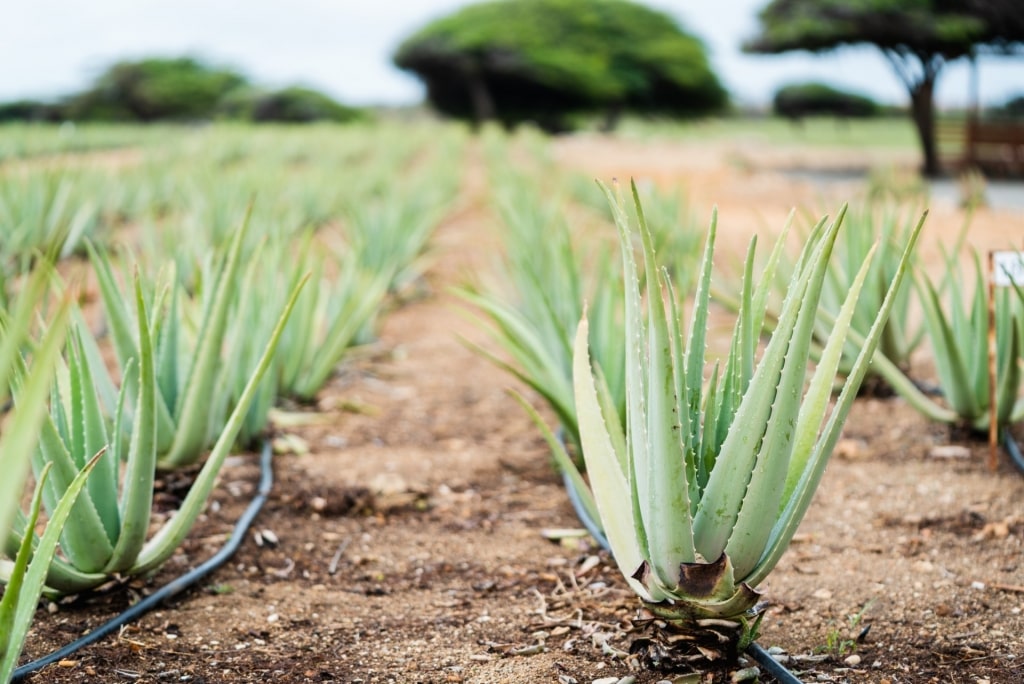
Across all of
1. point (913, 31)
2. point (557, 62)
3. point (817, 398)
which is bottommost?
point (817, 398)

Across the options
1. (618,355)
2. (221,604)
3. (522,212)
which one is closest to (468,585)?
(221,604)

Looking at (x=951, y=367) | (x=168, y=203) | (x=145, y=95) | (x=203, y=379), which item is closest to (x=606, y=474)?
(x=203, y=379)

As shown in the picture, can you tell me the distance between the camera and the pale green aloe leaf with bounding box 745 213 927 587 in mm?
1222

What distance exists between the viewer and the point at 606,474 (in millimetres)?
1424

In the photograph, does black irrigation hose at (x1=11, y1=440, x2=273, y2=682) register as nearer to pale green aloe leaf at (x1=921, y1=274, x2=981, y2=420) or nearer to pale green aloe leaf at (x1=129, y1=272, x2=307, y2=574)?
pale green aloe leaf at (x1=129, y1=272, x2=307, y2=574)

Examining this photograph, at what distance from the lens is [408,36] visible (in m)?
28.4

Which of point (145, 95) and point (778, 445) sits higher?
point (145, 95)

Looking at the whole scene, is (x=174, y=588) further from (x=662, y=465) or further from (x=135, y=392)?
(x=662, y=465)

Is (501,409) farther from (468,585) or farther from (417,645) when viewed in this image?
(417,645)

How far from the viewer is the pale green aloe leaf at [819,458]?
1222 mm

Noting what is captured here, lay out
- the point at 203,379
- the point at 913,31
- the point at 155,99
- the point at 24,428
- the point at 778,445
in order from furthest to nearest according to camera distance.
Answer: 1. the point at 155,99
2. the point at 913,31
3. the point at 203,379
4. the point at 778,445
5. the point at 24,428

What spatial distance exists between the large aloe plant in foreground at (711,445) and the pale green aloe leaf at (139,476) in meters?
0.69

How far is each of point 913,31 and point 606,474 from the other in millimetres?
12519

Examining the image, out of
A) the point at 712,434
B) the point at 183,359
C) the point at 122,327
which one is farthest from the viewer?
the point at 183,359
